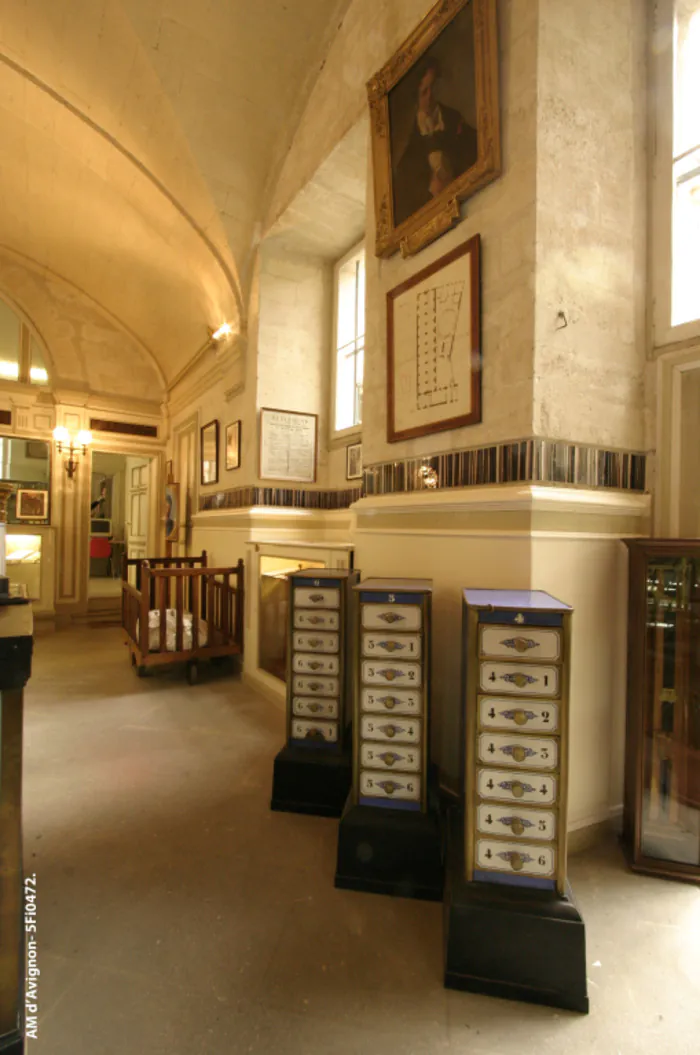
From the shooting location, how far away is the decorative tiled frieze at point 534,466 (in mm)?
1884

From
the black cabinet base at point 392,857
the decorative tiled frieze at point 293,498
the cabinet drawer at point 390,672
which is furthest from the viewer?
the decorative tiled frieze at point 293,498

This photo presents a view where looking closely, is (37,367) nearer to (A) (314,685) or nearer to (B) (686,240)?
(A) (314,685)

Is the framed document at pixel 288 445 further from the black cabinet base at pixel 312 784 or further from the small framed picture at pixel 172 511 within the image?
the small framed picture at pixel 172 511

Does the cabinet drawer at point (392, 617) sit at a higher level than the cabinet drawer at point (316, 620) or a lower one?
higher

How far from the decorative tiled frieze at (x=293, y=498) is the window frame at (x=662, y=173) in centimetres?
252

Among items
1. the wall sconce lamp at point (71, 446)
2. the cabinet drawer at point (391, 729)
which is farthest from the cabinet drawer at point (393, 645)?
the wall sconce lamp at point (71, 446)

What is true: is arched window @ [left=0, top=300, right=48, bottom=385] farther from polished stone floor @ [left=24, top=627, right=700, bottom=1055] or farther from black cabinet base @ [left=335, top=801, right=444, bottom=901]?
black cabinet base @ [left=335, top=801, right=444, bottom=901]

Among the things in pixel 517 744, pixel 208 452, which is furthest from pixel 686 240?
pixel 208 452

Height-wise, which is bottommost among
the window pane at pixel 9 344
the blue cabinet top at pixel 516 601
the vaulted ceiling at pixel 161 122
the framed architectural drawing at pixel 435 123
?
the blue cabinet top at pixel 516 601

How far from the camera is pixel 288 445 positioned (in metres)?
4.37

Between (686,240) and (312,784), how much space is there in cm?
301

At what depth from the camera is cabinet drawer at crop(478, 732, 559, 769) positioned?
143 centimetres

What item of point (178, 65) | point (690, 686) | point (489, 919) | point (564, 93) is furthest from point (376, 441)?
point (178, 65)

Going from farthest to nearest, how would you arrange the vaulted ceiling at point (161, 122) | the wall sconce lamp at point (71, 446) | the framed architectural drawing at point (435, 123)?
1. the wall sconce lamp at point (71, 446)
2. the vaulted ceiling at point (161, 122)
3. the framed architectural drawing at point (435, 123)
